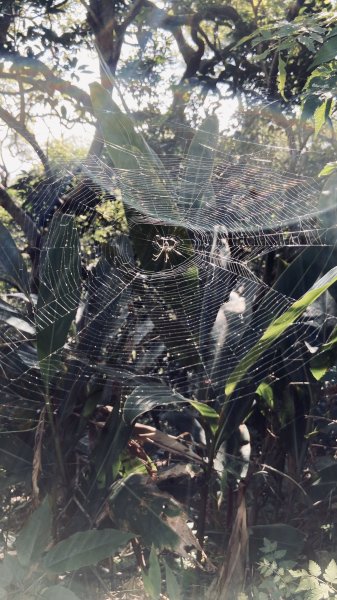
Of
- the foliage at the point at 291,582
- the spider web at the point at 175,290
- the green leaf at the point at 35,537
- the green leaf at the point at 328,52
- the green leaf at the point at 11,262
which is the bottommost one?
the foliage at the point at 291,582

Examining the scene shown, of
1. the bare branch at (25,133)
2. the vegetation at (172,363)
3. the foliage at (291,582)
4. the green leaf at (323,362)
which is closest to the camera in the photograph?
the foliage at (291,582)

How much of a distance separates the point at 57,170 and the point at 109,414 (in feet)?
Answer: 3.63

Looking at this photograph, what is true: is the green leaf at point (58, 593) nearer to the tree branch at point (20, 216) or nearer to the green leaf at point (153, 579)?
the green leaf at point (153, 579)

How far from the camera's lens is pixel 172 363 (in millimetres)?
2654

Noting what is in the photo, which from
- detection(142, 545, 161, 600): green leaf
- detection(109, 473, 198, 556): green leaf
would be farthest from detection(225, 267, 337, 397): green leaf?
detection(142, 545, 161, 600): green leaf

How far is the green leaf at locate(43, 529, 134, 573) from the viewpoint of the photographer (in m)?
1.90

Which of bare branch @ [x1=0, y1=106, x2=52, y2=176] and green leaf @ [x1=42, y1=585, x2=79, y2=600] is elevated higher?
bare branch @ [x1=0, y1=106, x2=52, y2=176]

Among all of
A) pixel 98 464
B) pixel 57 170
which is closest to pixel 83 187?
pixel 57 170

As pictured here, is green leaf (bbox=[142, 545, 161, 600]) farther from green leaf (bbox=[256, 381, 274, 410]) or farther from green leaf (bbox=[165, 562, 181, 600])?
green leaf (bbox=[256, 381, 274, 410])

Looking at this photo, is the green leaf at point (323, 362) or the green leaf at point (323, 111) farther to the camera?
the green leaf at point (323, 362)

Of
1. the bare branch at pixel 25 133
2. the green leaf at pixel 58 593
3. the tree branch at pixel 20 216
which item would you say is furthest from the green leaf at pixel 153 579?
the bare branch at pixel 25 133

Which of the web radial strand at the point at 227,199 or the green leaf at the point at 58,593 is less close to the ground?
the web radial strand at the point at 227,199

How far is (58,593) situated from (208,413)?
0.58 m

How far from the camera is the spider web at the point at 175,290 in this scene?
230cm
